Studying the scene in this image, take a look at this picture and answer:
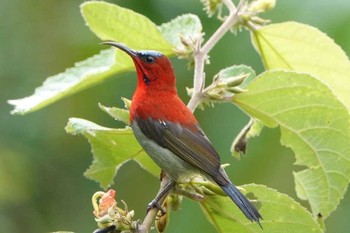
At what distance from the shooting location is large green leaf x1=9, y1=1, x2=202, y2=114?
9.39 feet

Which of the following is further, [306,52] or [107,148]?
[306,52]

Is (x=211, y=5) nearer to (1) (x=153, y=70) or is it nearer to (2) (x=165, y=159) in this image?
(1) (x=153, y=70)

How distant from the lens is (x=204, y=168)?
275 cm

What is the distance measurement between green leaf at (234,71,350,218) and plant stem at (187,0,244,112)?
13 cm

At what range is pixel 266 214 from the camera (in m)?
2.48

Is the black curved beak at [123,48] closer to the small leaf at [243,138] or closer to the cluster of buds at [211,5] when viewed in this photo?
the cluster of buds at [211,5]

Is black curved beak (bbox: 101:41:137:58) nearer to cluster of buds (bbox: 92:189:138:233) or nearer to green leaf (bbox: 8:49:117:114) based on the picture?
green leaf (bbox: 8:49:117:114)

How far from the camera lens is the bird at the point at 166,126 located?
2.72 meters

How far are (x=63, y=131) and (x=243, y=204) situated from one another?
380cm

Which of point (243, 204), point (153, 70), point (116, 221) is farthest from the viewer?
point (153, 70)

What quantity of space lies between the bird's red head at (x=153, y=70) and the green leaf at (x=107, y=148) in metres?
0.31

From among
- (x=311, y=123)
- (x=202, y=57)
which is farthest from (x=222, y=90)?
(x=311, y=123)

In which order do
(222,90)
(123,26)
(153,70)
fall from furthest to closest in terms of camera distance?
(153,70) → (123,26) → (222,90)

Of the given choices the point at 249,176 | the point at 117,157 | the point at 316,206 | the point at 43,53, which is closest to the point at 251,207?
the point at 316,206
